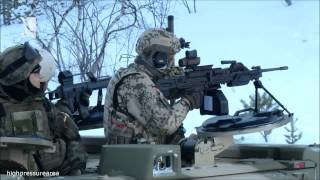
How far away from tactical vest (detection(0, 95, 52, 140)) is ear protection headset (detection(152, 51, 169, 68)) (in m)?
1.06

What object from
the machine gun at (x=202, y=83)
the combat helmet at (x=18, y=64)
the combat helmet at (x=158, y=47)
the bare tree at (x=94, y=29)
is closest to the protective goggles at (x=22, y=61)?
the combat helmet at (x=18, y=64)

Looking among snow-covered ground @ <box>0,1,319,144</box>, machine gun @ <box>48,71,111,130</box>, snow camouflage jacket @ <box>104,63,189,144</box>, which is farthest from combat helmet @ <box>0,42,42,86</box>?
snow-covered ground @ <box>0,1,319,144</box>

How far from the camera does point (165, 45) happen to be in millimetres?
5422

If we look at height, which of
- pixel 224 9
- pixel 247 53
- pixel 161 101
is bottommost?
pixel 161 101

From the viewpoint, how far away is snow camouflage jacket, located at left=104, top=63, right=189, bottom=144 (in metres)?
5.03

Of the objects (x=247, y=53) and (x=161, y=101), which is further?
(x=247, y=53)

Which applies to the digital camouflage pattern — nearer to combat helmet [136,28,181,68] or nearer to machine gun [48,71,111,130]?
combat helmet [136,28,181,68]

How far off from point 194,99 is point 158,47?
0.46 metres

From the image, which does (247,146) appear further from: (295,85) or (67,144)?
(295,85)

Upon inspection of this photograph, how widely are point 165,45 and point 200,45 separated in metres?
14.0

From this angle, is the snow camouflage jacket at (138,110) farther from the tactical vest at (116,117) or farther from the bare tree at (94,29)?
the bare tree at (94,29)

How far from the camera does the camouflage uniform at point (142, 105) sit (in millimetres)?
5039

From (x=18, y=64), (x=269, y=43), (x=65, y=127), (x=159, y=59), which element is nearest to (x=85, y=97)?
(x=159, y=59)

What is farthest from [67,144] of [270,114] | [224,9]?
[224,9]
